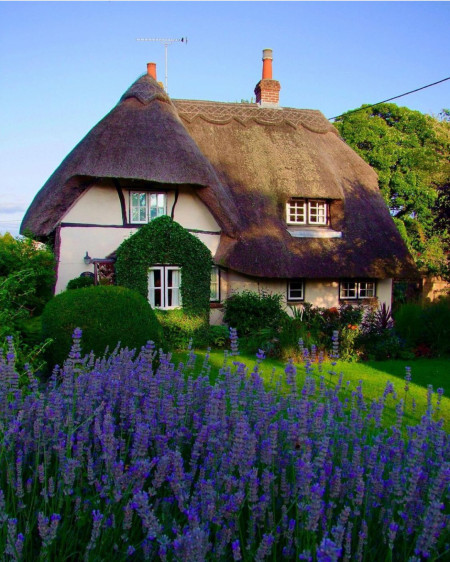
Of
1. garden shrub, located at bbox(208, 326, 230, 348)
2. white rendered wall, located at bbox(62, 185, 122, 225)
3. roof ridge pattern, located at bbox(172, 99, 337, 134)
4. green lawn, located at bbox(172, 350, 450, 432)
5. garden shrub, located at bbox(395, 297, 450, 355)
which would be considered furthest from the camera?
roof ridge pattern, located at bbox(172, 99, 337, 134)

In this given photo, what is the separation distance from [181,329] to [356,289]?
569cm

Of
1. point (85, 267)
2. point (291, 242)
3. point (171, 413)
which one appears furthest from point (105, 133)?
point (171, 413)

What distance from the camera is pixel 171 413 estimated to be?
103 inches

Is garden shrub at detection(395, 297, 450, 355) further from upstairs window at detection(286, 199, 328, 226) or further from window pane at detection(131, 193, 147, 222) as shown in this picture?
window pane at detection(131, 193, 147, 222)

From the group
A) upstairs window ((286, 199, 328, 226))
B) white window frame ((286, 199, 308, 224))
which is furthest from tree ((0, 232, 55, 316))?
upstairs window ((286, 199, 328, 226))

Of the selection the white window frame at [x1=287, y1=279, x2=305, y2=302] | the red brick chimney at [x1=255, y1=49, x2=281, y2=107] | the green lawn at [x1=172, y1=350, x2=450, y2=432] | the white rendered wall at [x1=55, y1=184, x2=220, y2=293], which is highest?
the red brick chimney at [x1=255, y1=49, x2=281, y2=107]

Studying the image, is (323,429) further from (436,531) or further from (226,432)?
A: (436,531)

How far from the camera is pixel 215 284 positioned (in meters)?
14.1

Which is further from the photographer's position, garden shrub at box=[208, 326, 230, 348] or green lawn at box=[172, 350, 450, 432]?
garden shrub at box=[208, 326, 230, 348]

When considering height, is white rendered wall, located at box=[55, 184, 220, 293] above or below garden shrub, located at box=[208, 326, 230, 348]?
above

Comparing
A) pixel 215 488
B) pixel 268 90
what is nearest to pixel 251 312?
pixel 268 90

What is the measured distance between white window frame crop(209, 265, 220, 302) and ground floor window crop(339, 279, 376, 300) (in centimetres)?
361

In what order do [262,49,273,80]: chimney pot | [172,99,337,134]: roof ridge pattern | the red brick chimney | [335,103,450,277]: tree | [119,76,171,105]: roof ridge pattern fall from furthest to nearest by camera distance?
[335,103,450,277]: tree, [262,49,273,80]: chimney pot, the red brick chimney, [172,99,337,134]: roof ridge pattern, [119,76,171,105]: roof ridge pattern

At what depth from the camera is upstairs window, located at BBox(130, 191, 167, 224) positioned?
1339 centimetres
